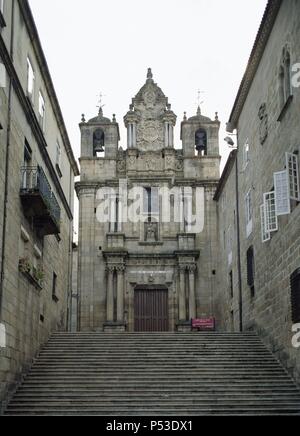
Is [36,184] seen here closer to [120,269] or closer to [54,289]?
[54,289]

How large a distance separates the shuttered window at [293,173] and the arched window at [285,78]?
1671 millimetres

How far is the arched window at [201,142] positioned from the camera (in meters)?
36.2

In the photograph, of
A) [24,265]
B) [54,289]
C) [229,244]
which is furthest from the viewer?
[229,244]

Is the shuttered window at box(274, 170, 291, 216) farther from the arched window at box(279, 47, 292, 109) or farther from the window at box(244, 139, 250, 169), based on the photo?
the window at box(244, 139, 250, 169)

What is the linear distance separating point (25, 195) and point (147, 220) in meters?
15.5

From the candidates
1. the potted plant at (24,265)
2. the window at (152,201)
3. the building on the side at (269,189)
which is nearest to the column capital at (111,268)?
the window at (152,201)

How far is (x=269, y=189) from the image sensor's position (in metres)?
22.1

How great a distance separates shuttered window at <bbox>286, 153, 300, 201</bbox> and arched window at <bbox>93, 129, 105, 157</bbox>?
1855 centimetres

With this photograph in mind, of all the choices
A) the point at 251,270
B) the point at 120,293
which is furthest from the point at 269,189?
the point at 120,293

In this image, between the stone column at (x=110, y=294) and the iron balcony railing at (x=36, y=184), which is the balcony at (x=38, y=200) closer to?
the iron balcony railing at (x=36, y=184)

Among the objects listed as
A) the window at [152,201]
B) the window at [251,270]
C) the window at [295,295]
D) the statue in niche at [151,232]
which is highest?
the window at [152,201]

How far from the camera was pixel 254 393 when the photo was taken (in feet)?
60.9

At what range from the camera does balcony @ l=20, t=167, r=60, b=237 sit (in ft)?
65.4
